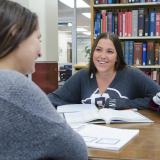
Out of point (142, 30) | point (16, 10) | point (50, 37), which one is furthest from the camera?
point (50, 37)

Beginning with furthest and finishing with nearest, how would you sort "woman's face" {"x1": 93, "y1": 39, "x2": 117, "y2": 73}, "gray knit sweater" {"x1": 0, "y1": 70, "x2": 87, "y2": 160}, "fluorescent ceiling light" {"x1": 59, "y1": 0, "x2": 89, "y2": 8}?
"fluorescent ceiling light" {"x1": 59, "y1": 0, "x2": 89, "y2": 8} < "woman's face" {"x1": 93, "y1": 39, "x2": 117, "y2": 73} < "gray knit sweater" {"x1": 0, "y1": 70, "x2": 87, "y2": 160}

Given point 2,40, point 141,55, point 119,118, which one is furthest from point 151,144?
point 141,55

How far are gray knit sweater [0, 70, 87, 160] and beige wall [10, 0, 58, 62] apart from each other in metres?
3.21

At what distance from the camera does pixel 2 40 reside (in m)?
0.73

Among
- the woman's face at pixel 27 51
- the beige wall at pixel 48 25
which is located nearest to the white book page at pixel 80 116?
the woman's face at pixel 27 51

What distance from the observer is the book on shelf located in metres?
0.99

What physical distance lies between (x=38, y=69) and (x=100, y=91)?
1422 millimetres

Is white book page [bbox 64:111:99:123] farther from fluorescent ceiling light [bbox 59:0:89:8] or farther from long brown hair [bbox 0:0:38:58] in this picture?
fluorescent ceiling light [bbox 59:0:89:8]

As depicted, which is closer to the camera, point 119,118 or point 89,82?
point 119,118

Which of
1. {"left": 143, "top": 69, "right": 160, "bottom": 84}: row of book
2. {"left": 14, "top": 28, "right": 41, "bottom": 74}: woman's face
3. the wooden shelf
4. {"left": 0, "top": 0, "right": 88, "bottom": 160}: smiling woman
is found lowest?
{"left": 143, "top": 69, "right": 160, "bottom": 84}: row of book

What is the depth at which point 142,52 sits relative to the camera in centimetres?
308

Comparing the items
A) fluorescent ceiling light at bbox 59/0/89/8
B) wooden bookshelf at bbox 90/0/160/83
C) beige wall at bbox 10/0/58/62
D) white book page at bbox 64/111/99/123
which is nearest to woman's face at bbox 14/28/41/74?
white book page at bbox 64/111/99/123

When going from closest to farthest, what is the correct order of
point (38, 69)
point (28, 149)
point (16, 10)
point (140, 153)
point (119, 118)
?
point (28, 149), point (16, 10), point (140, 153), point (119, 118), point (38, 69)

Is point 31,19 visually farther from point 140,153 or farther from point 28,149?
point 140,153
